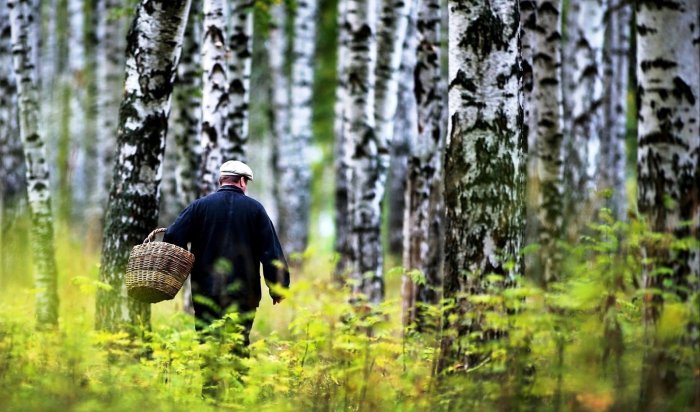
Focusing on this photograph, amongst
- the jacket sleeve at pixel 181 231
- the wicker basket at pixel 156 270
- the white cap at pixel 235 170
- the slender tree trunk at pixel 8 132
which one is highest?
the slender tree trunk at pixel 8 132

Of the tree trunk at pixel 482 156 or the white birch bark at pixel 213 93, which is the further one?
the white birch bark at pixel 213 93

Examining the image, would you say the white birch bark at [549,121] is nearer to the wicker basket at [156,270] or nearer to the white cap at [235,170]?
the white cap at [235,170]

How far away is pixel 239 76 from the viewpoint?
44.4 feet

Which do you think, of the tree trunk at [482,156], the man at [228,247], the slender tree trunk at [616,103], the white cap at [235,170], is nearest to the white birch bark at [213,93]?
the white cap at [235,170]

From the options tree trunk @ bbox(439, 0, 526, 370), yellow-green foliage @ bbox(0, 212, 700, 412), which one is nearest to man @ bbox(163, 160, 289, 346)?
yellow-green foliage @ bbox(0, 212, 700, 412)

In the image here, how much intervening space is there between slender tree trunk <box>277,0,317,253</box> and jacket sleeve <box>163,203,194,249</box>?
12226mm

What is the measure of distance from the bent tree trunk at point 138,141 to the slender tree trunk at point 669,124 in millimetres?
4414

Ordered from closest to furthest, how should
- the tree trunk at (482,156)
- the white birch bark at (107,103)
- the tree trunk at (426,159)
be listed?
the tree trunk at (482,156) → the tree trunk at (426,159) → the white birch bark at (107,103)

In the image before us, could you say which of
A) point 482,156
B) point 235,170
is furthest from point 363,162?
point 482,156

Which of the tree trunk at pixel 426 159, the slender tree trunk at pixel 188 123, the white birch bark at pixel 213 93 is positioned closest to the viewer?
the white birch bark at pixel 213 93

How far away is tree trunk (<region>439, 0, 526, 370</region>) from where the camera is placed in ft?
22.0

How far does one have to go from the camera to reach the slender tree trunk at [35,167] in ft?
36.8

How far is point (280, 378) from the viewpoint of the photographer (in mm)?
6637

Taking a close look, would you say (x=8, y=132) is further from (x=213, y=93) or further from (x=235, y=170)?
(x=235, y=170)
